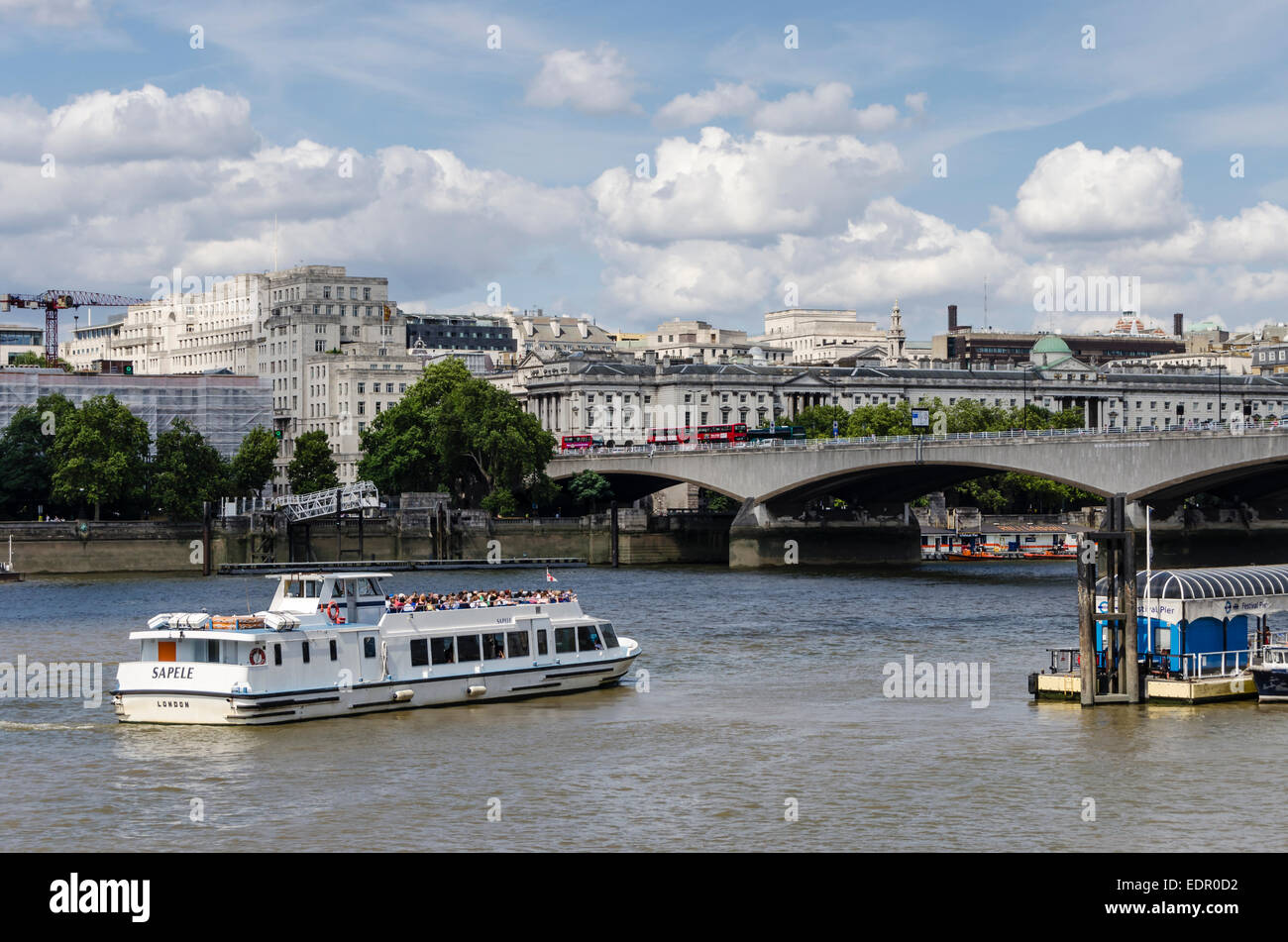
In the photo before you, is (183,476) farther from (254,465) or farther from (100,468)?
(254,465)

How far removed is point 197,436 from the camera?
121 meters

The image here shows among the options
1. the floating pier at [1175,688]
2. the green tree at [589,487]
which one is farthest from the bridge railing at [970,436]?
the floating pier at [1175,688]

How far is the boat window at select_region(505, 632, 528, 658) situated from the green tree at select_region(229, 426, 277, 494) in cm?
8416

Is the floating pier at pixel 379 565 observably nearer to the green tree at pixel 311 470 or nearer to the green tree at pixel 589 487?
the green tree at pixel 589 487

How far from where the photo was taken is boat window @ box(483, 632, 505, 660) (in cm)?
4719

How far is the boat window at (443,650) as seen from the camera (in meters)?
45.9

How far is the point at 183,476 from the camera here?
11856 centimetres

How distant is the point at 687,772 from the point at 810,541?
80.7 metres

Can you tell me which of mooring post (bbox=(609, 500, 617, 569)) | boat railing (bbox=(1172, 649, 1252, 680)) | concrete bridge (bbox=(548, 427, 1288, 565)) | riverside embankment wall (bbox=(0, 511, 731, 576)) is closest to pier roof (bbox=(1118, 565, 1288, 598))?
boat railing (bbox=(1172, 649, 1252, 680))

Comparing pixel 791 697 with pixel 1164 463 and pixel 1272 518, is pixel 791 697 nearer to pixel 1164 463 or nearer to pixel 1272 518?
pixel 1164 463

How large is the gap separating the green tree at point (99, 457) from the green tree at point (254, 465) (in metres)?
10.6

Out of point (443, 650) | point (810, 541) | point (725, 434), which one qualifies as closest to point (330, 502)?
point (810, 541)

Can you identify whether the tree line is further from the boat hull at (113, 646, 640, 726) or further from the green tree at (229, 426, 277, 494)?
the boat hull at (113, 646, 640, 726)
